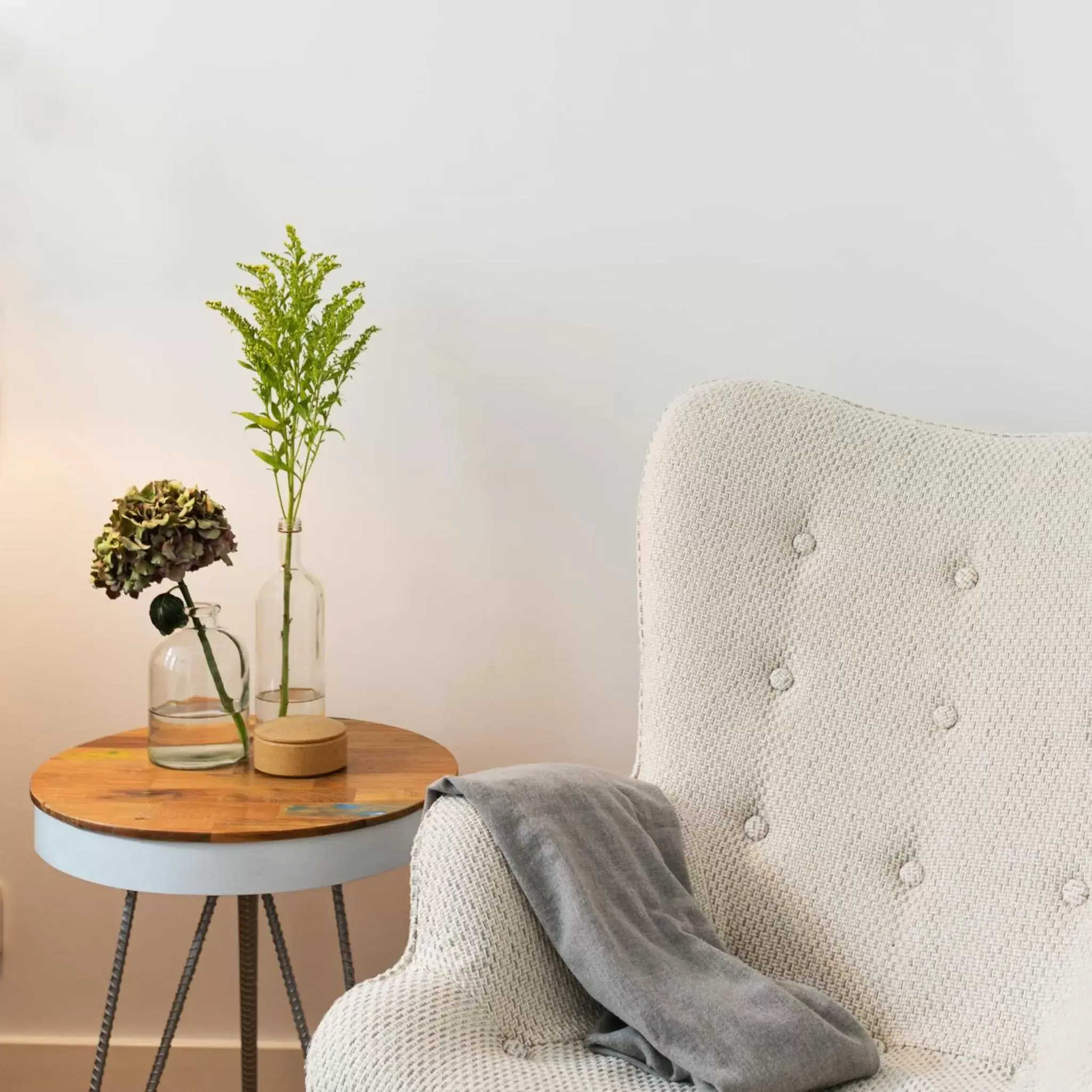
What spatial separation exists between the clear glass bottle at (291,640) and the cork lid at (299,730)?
0.04m

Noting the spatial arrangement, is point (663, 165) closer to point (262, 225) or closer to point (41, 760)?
point (262, 225)

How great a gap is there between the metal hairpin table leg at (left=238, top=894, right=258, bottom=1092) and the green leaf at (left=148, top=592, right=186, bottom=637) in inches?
12.1

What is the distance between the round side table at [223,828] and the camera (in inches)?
43.5

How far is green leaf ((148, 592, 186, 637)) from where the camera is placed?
1.28 m

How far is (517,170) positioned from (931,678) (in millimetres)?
803

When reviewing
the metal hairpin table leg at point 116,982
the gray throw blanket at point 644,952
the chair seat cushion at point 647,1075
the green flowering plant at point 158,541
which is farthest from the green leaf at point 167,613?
the chair seat cushion at point 647,1075

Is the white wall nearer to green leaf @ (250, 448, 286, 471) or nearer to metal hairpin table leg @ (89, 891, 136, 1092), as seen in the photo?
green leaf @ (250, 448, 286, 471)

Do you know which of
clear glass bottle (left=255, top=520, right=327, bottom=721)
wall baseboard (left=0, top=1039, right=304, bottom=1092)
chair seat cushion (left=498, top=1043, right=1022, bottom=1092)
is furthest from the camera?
wall baseboard (left=0, top=1039, right=304, bottom=1092)

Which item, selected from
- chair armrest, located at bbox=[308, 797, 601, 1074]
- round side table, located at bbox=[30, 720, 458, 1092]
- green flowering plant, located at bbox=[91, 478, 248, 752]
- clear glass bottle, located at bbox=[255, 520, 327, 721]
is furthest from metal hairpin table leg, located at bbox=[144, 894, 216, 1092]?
chair armrest, located at bbox=[308, 797, 601, 1074]

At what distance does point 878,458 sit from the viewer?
Answer: 121cm

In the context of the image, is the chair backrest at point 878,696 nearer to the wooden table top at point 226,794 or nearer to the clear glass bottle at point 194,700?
the wooden table top at point 226,794

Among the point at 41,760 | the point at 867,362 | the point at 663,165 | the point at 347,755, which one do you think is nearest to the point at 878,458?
the point at 867,362

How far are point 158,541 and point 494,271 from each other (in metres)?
0.56

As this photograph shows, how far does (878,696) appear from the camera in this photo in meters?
1.17
